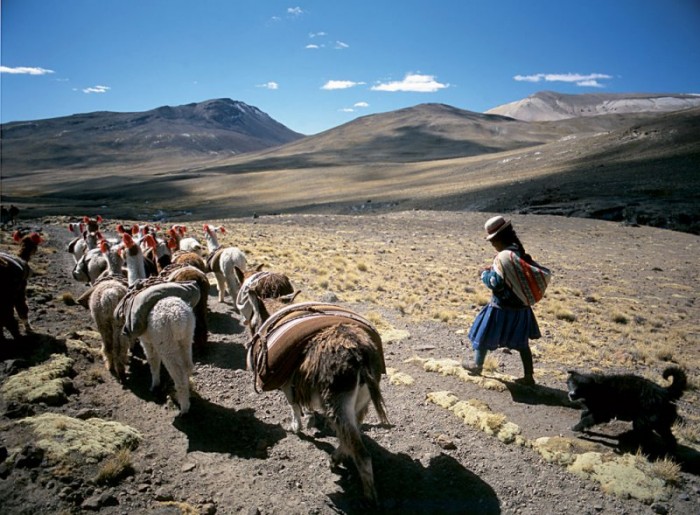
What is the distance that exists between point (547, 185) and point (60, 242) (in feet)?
109

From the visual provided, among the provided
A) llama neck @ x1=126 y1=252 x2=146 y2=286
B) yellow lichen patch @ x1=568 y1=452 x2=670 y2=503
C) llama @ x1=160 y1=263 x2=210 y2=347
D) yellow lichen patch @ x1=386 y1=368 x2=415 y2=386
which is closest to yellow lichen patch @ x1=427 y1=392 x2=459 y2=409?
yellow lichen patch @ x1=386 y1=368 x2=415 y2=386

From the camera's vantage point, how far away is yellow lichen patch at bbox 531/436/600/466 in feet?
13.0

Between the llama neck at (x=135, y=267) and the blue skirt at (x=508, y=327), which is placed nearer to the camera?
the blue skirt at (x=508, y=327)

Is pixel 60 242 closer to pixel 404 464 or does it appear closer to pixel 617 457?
pixel 404 464

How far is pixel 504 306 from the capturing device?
5.16 meters

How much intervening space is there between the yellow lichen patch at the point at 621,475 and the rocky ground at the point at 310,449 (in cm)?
1

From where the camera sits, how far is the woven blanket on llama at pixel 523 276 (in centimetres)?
485

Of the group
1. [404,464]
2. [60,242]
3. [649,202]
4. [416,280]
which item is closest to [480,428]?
[404,464]

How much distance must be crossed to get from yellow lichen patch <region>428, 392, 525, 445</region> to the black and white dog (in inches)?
26.0

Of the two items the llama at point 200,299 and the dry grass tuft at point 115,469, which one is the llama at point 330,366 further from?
the llama at point 200,299

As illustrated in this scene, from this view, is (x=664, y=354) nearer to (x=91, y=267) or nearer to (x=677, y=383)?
(x=677, y=383)

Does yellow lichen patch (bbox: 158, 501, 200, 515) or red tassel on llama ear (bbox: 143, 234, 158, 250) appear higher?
red tassel on llama ear (bbox: 143, 234, 158, 250)

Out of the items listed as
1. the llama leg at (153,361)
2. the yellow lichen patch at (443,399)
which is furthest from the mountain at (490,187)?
the llama leg at (153,361)

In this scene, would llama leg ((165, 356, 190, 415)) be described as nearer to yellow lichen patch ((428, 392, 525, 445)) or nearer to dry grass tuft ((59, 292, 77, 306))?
yellow lichen patch ((428, 392, 525, 445))
